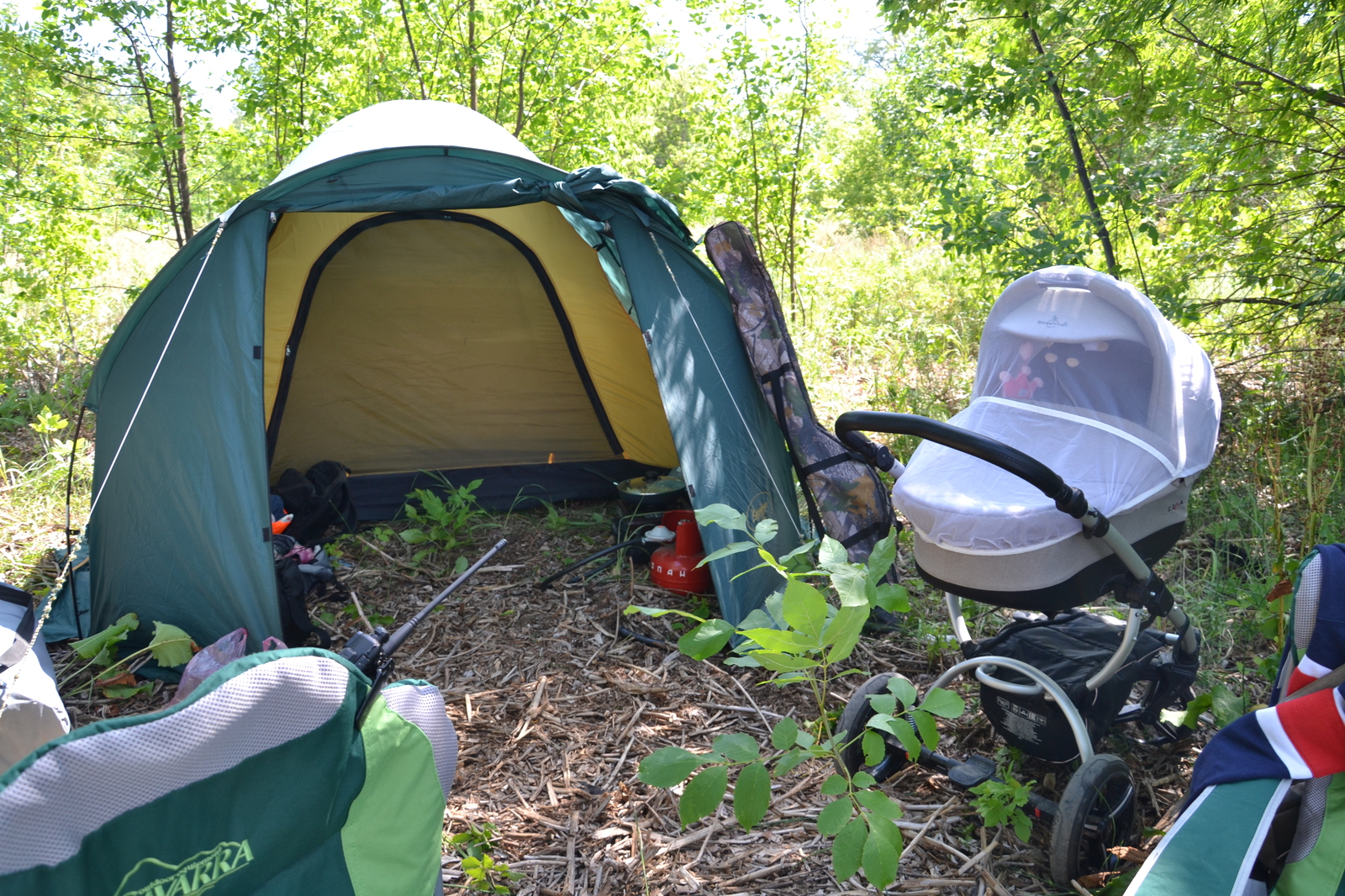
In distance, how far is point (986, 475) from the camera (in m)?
2.12

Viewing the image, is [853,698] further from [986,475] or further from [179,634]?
[179,634]

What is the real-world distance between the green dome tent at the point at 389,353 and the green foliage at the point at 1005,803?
1203 millimetres

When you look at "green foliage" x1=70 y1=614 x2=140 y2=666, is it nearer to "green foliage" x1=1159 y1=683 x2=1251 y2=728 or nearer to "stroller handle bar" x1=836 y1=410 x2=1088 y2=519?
"stroller handle bar" x1=836 y1=410 x2=1088 y2=519

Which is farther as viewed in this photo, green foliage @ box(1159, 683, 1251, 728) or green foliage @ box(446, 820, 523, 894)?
green foliage @ box(1159, 683, 1251, 728)

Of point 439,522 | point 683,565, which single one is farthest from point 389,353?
point 683,565

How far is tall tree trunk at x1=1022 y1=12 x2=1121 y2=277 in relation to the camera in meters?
4.24

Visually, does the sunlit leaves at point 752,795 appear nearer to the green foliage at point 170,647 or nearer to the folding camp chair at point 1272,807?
the folding camp chair at point 1272,807

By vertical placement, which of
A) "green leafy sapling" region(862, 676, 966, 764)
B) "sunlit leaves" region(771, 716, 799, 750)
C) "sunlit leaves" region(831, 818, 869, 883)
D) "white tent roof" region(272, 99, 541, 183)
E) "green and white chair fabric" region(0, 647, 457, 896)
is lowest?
Result: "sunlit leaves" region(831, 818, 869, 883)

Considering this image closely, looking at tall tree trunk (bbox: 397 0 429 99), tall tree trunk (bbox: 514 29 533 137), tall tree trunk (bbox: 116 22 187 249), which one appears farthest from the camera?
tall tree trunk (bbox: 514 29 533 137)

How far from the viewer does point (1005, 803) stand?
2.11 m

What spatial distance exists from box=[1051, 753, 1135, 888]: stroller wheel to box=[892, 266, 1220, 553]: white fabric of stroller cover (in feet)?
1.79

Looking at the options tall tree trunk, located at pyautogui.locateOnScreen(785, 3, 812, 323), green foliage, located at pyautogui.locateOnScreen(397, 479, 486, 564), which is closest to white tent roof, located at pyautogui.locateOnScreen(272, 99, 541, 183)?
green foliage, located at pyautogui.locateOnScreen(397, 479, 486, 564)

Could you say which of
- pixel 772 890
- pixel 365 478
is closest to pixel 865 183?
pixel 365 478

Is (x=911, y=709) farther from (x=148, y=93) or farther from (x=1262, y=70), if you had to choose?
(x=148, y=93)
